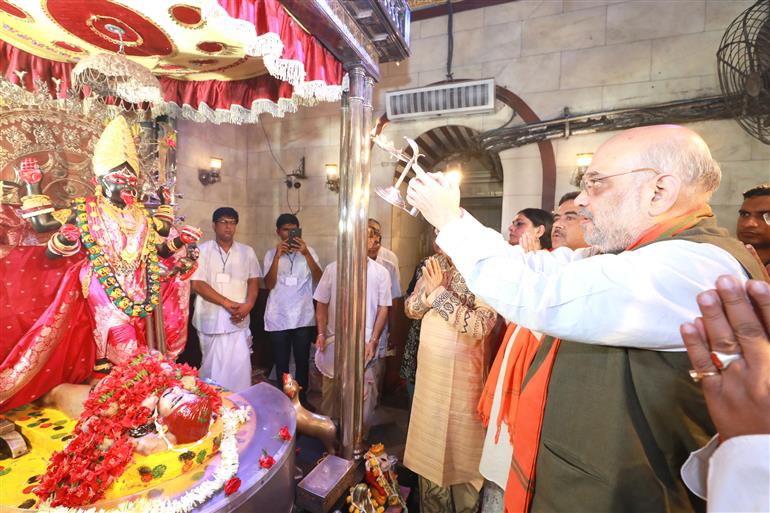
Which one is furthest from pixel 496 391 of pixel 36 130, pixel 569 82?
pixel 36 130

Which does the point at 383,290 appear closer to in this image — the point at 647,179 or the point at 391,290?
the point at 391,290

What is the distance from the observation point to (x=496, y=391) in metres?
2.06

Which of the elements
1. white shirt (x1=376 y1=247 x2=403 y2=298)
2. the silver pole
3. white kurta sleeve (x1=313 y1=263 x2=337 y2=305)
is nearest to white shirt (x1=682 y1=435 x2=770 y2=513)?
the silver pole

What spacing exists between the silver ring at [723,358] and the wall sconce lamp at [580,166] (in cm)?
382

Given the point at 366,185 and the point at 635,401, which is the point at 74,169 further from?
the point at 635,401

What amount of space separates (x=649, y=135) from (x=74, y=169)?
4.10 m

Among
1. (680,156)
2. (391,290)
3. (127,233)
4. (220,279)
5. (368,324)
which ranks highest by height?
(680,156)

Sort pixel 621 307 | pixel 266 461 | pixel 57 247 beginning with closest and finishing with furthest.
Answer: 1. pixel 621 307
2. pixel 266 461
3. pixel 57 247

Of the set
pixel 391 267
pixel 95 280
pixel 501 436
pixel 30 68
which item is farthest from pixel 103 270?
pixel 391 267

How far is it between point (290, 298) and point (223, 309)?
29.7 inches

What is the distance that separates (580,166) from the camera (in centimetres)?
400

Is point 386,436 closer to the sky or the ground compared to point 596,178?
closer to the ground

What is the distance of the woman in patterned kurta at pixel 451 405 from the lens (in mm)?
2299

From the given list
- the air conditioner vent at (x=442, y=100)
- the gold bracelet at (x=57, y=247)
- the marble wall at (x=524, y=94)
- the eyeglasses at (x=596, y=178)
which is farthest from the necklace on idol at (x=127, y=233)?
the air conditioner vent at (x=442, y=100)
